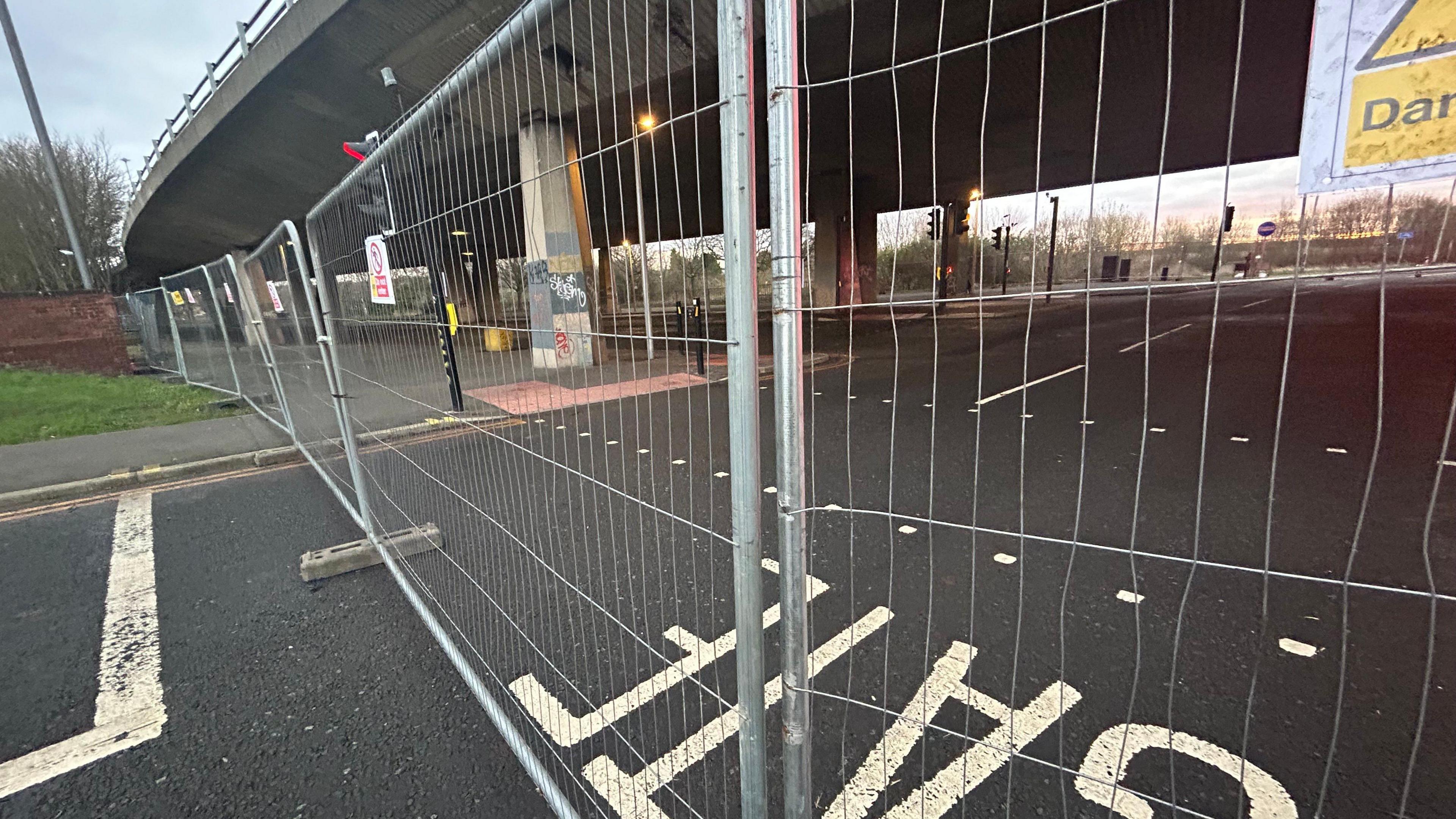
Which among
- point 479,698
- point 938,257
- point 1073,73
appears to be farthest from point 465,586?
point 1073,73

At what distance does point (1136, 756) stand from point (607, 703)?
6.25 feet

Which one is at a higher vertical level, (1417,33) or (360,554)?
(1417,33)

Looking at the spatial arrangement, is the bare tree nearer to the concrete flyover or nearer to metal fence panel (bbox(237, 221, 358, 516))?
the concrete flyover

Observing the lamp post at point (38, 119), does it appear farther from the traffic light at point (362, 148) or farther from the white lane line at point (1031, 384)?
the white lane line at point (1031, 384)

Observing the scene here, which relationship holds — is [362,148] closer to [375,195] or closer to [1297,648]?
[375,195]

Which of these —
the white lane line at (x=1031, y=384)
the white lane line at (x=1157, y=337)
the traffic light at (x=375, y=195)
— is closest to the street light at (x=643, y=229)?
the traffic light at (x=375, y=195)

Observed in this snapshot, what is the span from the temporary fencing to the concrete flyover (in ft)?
0.26

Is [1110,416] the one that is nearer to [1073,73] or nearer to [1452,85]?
[1073,73]

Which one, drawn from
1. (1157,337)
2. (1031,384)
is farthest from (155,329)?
(1157,337)

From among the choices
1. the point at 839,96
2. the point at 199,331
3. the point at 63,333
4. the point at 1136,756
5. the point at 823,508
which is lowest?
the point at 1136,756

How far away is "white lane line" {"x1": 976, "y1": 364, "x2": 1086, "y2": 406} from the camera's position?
284 inches

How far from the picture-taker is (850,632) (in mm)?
2359

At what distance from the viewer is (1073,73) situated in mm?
8570

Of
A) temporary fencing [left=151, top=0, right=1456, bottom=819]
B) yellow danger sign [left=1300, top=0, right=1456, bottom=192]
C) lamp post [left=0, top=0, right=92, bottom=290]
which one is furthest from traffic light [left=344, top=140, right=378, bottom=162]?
lamp post [left=0, top=0, right=92, bottom=290]
